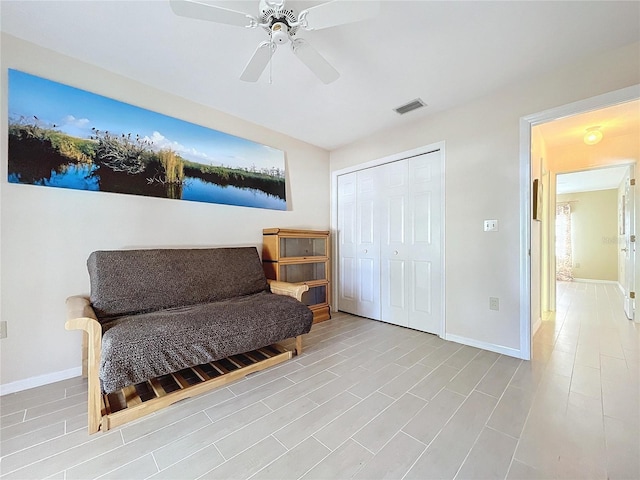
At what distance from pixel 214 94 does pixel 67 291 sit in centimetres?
200

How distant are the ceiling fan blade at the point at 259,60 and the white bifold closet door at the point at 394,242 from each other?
192 centimetres

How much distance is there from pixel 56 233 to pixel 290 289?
1.79m

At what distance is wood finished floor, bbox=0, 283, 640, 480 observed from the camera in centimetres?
112

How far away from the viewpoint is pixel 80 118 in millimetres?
1956

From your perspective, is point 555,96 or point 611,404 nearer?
point 611,404

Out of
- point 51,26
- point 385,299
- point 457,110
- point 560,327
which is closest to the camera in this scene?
point 51,26

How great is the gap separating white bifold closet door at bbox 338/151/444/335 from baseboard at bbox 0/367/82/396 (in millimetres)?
2814

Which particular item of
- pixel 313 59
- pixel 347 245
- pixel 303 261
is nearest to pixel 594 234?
pixel 347 245

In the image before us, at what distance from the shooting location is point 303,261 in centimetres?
316

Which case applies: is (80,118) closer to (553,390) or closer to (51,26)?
(51,26)

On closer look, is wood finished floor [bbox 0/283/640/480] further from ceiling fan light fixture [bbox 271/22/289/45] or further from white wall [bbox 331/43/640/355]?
ceiling fan light fixture [bbox 271/22/289/45]


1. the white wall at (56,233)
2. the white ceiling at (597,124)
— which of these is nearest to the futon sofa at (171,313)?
the white wall at (56,233)

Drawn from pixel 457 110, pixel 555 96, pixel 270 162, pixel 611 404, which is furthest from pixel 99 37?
pixel 611 404

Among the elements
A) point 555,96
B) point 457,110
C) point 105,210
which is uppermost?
point 457,110
